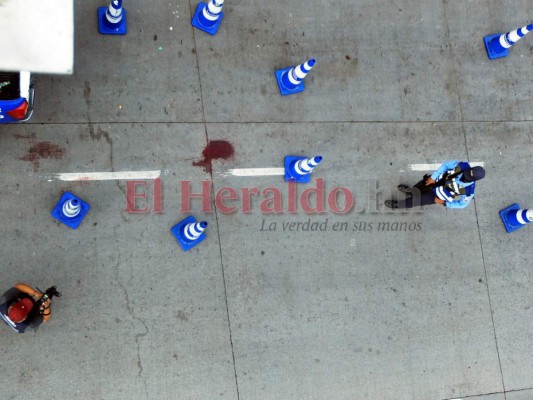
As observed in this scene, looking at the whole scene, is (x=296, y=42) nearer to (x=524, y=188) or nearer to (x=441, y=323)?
(x=524, y=188)

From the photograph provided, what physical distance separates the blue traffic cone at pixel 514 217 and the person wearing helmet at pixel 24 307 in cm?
606

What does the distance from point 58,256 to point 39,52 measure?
2377 millimetres

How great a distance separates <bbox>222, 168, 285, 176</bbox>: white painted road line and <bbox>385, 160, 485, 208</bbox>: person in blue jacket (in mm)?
1819

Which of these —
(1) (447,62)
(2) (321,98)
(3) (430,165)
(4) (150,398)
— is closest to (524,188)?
(3) (430,165)

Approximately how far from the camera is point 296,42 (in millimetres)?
6395

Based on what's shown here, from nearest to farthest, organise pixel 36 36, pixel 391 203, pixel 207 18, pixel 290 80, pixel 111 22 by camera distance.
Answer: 1. pixel 36 36
2. pixel 111 22
3. pixel 207 18
4. pixel 290 80
5. pixel 391 203

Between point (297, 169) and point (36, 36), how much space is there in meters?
3.32

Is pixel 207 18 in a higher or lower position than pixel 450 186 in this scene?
higher

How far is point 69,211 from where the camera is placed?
5.37m

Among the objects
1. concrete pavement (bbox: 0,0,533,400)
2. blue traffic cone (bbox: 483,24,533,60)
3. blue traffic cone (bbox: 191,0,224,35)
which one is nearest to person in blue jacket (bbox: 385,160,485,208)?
concrete pavement (bbox: 0,0,533,400)

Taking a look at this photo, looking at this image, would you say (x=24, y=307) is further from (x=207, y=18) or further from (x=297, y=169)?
(x=207, y=18)

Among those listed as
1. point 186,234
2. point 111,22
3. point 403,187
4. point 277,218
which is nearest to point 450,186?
point 403,187

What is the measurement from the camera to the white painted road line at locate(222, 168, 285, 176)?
19.9 feet

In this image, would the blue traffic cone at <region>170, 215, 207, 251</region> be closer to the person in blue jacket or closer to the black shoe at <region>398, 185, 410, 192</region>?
the black shoe at <region>398, 185, 410, 192</region>
